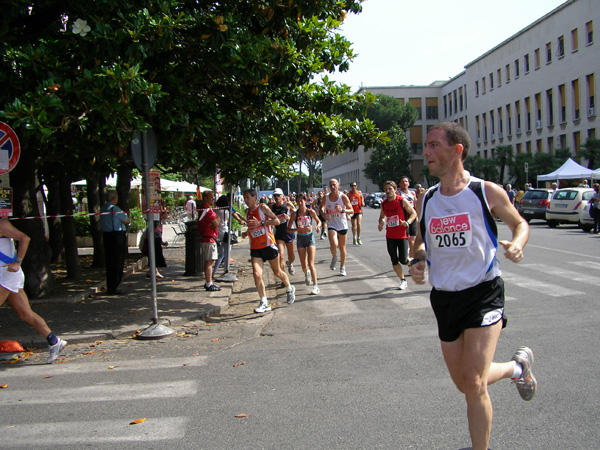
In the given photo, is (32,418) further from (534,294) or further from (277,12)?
(534,294)

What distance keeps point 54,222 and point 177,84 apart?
29.4 feet

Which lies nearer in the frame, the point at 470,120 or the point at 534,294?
the point at 534,294

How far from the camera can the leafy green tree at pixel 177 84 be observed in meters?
7.12

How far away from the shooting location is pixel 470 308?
339 cm

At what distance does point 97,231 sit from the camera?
15.0m

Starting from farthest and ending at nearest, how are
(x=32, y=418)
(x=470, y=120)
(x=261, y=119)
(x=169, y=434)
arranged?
(x=470, y=120) < (x=261, y=119) < (x=32, y=418) < (x=169, y=434)

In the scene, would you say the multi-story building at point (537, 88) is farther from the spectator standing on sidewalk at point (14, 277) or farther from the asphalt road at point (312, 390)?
the spectator standing on sidewalk at point (14, 277)

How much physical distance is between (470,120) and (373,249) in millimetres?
52911

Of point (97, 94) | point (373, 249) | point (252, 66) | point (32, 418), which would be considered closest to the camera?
point (32, 418)

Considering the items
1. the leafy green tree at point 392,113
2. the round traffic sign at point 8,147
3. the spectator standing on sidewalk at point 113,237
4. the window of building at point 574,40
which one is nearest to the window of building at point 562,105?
the window of building at point 574,40

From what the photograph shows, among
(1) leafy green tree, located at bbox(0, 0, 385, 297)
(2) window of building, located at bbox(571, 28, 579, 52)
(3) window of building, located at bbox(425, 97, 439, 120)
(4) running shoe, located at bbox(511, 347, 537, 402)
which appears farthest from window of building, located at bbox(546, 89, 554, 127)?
(4) running shoe, located at bbox(511, 347, 537, 402)

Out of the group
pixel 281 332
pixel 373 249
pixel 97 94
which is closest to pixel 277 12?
pixel 97 94

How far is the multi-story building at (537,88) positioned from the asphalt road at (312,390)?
36.0 meters

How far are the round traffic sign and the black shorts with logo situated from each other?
5750mm
